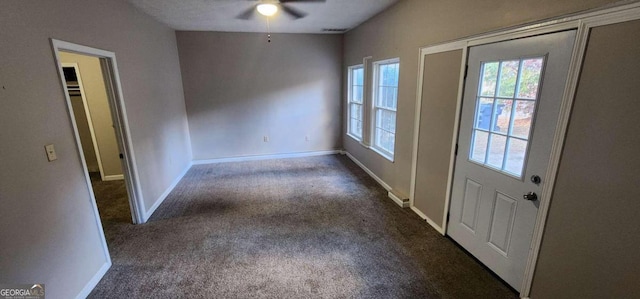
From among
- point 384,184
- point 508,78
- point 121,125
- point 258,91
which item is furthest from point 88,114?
point 508,78

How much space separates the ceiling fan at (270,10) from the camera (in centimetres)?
284

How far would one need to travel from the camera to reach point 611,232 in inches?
55.2

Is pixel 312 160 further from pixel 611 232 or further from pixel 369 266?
pixel 611 232

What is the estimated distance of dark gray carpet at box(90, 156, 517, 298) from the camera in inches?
82.6

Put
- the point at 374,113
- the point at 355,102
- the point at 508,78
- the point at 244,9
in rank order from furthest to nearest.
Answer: the point at 355,102, the point at 374,113, the point at 244,9, the point at 508,78

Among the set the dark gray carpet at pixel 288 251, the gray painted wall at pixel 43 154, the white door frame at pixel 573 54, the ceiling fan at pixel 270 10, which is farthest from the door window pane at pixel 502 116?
the gray painted wall at pixel 43 154

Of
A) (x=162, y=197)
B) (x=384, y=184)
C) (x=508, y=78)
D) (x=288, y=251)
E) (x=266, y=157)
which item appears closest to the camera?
(x=508, y=78)

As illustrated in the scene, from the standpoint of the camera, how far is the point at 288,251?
2568mm

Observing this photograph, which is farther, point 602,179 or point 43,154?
point 43,154

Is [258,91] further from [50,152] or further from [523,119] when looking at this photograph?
[523,119]

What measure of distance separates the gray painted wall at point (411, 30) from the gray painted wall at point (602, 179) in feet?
1.04

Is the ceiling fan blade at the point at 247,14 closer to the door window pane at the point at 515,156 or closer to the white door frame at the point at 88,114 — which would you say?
the white door frame at the point at 88,114

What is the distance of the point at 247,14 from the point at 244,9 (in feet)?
0.87

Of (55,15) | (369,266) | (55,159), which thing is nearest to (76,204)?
(55,159)
